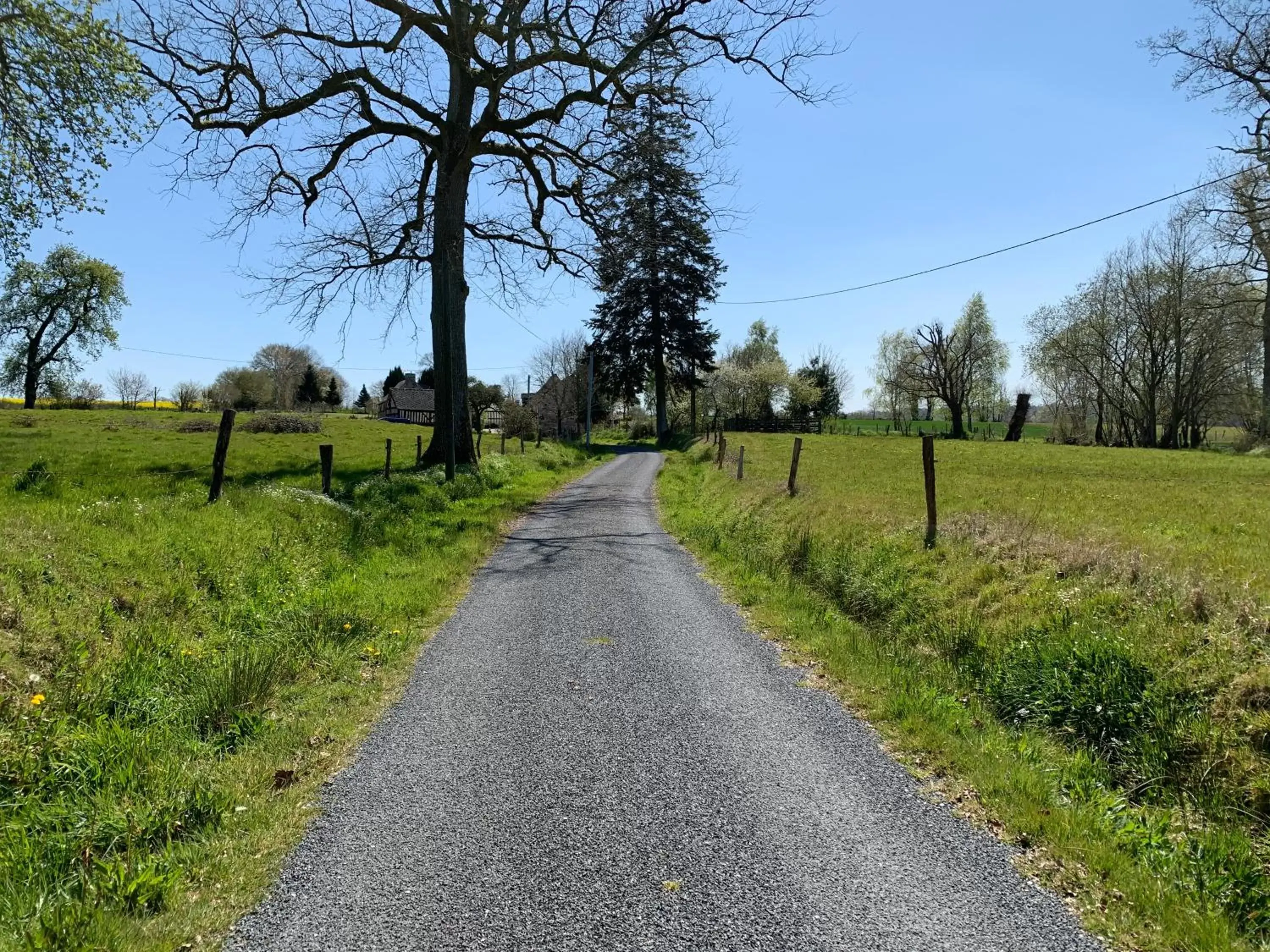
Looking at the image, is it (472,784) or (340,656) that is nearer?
(472,784)

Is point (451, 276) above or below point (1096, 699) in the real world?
above

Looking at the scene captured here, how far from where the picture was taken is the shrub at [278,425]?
126 feet

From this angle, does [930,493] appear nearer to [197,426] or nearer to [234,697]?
[234,697]

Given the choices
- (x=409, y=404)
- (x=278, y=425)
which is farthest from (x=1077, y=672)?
(x=409, y=404)

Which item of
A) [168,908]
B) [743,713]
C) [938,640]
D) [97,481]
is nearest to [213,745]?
[168,908]

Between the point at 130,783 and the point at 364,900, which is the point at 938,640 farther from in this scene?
the point at 130,783

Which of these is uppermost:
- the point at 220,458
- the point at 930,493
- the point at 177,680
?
the point at 220,458

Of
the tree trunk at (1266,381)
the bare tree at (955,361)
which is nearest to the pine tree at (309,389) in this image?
the bare tree at (955,361)

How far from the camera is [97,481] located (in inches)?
445

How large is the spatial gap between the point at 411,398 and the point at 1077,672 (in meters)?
88.9

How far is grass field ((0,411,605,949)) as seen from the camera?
286 cm

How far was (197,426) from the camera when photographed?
3591cm

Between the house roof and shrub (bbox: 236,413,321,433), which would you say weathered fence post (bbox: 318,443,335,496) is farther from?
the house roof

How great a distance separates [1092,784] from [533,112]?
63.5ft
